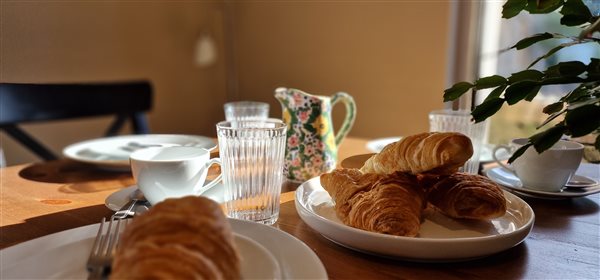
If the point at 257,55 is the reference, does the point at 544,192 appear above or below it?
below

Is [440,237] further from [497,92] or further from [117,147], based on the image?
[117,147]

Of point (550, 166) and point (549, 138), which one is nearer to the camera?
point (549, 138)

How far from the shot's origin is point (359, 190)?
0.61 meters

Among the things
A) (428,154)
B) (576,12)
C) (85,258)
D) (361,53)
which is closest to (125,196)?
(85,258)

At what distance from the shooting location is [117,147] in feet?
3.62

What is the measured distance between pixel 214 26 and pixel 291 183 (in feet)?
5.86

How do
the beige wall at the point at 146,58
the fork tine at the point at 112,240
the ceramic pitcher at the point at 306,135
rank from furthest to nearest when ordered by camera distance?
1. the beige wall at the point at 146,58
2. the ceramic pitcher at the point at 306,135
3. the fork tine at the point at 112,240

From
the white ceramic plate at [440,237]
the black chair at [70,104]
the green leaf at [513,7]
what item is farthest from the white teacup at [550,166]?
the black chair at [70,104]

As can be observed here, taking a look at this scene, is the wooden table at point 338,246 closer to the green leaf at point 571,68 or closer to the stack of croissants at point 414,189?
the stack of croissants at point 414,189

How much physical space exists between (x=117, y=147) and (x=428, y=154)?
79 centimetres

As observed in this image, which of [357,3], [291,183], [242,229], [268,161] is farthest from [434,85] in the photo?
[242,229]

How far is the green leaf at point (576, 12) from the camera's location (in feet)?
1.93

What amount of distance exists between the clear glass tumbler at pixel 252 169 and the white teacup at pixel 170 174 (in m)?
0.03

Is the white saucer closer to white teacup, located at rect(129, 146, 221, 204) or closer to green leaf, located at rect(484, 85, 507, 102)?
green leaf, located at rect(484, 85, 507, 102)
